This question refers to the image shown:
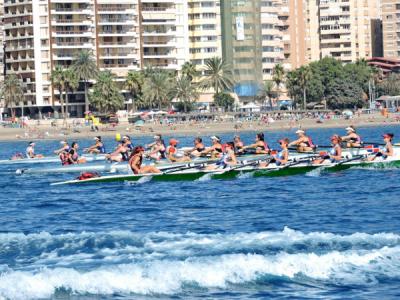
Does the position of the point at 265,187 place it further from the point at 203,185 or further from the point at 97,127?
the point at 97,127

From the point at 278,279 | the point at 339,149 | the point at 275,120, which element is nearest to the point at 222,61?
the point at 275,120

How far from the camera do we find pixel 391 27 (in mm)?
183750

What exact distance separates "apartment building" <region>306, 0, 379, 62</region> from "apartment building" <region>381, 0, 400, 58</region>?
3516 mm

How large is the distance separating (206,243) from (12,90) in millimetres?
117830

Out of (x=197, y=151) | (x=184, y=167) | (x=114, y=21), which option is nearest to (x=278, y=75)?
(x=114, y=21)

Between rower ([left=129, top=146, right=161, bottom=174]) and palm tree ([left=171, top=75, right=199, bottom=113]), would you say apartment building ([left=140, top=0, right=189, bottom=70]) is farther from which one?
rower ([left=129, top=146, right=161, bottom=174])

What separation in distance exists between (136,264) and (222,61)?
128492mm

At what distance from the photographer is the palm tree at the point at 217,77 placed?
484 ft

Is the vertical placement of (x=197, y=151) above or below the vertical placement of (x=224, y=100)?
below

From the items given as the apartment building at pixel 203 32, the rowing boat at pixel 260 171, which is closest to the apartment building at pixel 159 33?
the apartment building at pixel 203 32

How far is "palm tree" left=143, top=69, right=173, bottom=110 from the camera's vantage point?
141562 millimetres

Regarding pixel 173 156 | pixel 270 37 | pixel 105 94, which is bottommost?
pixel 173 156

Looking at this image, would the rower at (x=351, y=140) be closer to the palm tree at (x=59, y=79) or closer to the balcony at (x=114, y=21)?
the palm tree at (x=59, y=79)

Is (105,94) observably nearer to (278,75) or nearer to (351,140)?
(278,75)
